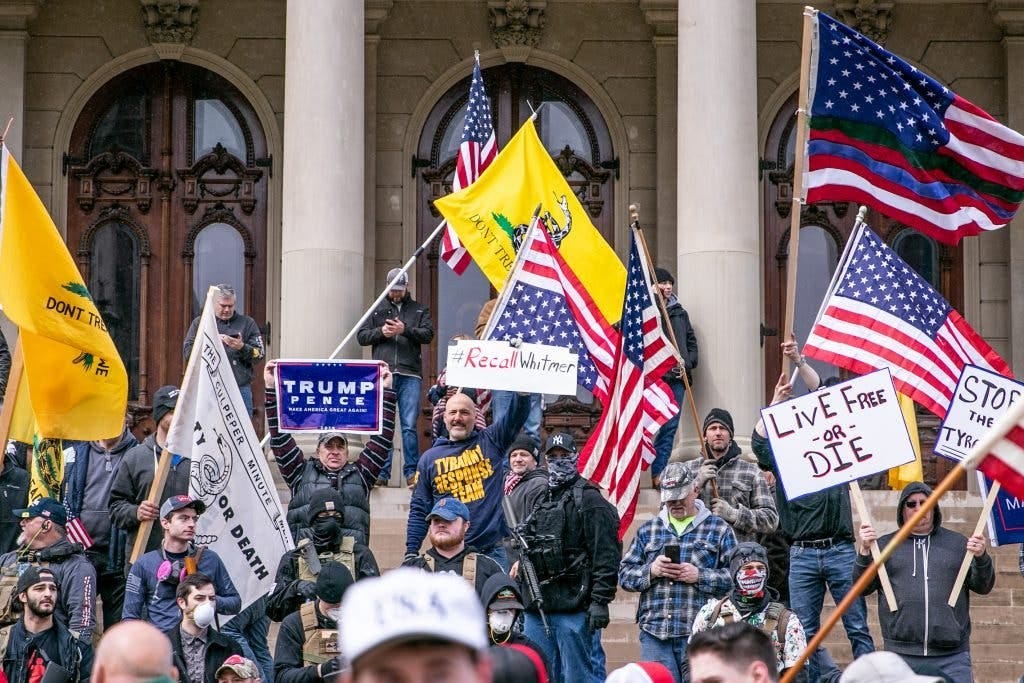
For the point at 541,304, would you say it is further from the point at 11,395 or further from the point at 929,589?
the point at 11,395

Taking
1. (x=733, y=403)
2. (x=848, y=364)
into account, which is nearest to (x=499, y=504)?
(x=848, y=364)

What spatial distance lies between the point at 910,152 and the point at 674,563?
2.65m

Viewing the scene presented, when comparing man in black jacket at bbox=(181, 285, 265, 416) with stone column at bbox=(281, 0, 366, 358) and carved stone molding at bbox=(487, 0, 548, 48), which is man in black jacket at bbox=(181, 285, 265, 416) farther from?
carved stone molding at bbox=(487, 0, 548, 48)

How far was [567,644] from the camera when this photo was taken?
434 inches

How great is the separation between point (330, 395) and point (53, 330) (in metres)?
2.26

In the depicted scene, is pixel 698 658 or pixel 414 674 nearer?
pixel 414 674

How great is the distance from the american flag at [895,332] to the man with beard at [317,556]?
2820 millimetres

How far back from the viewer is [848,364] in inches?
436

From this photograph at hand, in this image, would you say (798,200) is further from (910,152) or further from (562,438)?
(562,438)

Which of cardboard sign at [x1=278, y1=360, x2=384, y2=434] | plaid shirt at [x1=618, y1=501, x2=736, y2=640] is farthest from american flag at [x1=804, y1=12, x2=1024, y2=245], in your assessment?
cardboard sign at [x1=278, y1=360, x2=384, y2=434]

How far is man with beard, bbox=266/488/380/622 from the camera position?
10.2 meters

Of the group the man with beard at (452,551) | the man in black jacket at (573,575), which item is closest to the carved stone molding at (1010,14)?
the man in black jacket at (573,575)

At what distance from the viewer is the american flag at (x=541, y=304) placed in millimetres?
12875

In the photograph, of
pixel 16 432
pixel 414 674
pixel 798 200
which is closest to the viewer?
pixel 414 674
